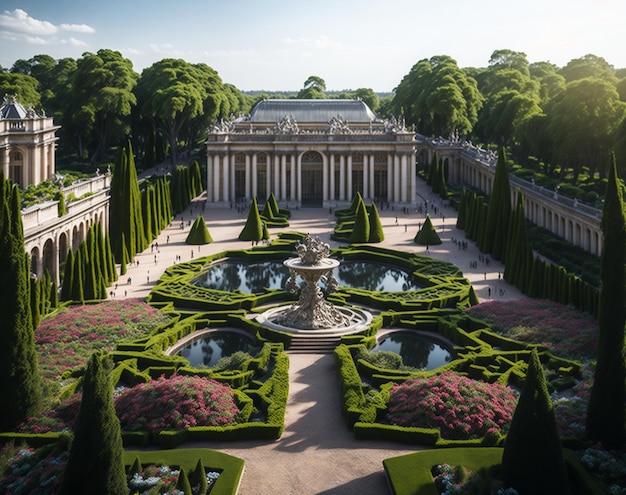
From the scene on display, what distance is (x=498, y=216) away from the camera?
57.8 metres

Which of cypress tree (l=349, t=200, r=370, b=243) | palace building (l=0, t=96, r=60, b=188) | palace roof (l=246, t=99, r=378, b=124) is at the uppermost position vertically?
palace roof (l=246, t=99, r=378, b=124)

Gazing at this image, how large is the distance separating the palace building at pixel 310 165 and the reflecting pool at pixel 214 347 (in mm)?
51599

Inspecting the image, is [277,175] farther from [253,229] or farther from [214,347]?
[214,347]

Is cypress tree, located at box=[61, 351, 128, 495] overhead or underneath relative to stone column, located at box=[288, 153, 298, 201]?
underneath

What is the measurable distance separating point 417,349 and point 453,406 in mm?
11310

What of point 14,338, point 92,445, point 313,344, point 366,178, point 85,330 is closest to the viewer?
point 92,445

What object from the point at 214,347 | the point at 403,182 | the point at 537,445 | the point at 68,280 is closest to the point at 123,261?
the point at 68,280

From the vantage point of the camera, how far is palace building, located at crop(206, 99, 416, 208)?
90125 millimetres

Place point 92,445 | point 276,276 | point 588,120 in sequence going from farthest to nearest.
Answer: point 588,120, point 276,276, point 92,445

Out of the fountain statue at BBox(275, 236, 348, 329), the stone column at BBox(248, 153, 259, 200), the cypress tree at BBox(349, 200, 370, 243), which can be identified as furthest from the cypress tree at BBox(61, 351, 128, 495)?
the stone column at BBox(248, 153, 259, 200)

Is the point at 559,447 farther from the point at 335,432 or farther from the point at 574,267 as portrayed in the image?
the point at 574,267

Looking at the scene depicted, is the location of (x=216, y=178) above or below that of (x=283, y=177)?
below

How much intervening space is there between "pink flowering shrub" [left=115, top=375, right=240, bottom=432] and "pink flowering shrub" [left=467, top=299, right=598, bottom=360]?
15.7 meters

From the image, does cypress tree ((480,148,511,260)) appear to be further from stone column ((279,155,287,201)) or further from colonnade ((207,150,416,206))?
stone column ((279,155,287,201))
